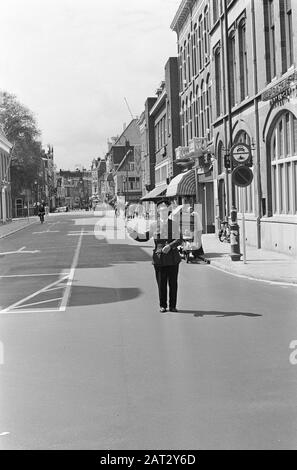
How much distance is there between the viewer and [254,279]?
14844 millimetres

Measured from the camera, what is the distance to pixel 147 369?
680 centimetres

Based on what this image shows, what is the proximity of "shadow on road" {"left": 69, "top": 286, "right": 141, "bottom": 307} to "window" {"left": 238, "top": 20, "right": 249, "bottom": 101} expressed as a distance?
14.0 metres

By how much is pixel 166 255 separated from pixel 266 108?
41.7 feet

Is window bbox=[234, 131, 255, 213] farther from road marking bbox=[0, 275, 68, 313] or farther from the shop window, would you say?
road marking bbox=[0, 275, 68, 313]

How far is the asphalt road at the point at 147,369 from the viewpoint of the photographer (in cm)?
480

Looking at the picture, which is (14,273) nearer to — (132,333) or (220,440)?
(132,333)

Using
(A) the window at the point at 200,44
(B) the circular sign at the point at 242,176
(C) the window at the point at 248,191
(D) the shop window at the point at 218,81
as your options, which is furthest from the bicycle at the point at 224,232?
(A) the window at the point at 200,44

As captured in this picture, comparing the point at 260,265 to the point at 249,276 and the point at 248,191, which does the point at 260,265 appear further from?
the point at 248,191

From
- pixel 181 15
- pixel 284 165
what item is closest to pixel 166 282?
pixel 284 165

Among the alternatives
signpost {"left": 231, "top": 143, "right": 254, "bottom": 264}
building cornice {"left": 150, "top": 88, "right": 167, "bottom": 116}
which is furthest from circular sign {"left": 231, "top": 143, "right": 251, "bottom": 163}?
building cornice {"left": 150, "top": 88, "right": 167, "bottom": 116}

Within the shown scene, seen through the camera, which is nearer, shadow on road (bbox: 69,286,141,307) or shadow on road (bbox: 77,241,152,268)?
shadow on road (bbox: 69,286,141,307)

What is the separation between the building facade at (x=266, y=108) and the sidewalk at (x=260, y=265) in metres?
0.68

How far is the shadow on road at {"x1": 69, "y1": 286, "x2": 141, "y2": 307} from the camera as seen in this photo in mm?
12016
